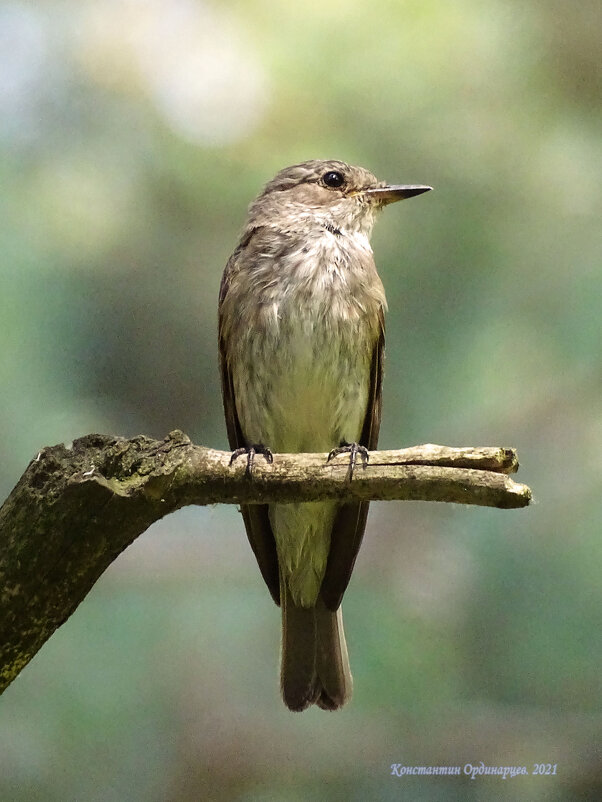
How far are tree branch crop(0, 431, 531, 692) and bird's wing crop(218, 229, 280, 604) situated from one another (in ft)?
2.24

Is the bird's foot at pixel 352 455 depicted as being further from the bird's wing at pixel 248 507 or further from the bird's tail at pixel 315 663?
the bird's tail at pixel 315 663

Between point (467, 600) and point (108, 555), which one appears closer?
point (108, 555)

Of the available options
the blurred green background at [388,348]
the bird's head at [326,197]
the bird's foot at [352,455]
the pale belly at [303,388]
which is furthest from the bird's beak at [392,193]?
the bird's foot at [352,455]

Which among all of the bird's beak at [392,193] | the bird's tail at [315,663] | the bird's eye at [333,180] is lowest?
the bird's tail at [315,663]

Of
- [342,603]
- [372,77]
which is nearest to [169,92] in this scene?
[372,77]

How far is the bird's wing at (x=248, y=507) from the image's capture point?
8.57 ft

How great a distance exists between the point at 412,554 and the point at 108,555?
4.40ft

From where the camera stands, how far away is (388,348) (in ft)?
10.0

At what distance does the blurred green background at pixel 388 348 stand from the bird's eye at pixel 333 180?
0.37 meters

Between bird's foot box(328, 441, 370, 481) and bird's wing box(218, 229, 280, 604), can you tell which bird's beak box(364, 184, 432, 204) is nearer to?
bird's wing box(218, 229, 280, 604)

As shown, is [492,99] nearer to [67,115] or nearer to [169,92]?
[169,92]

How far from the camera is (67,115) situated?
3.06m

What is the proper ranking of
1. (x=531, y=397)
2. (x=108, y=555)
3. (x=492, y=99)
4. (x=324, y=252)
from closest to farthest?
1. (x=108, y=555)
2. (x=324, y=252)
3. (x=531, y=397)
4. (x=492, y=99)

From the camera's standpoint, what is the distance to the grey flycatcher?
2.44 m
